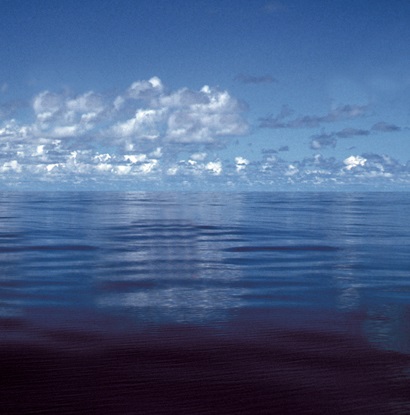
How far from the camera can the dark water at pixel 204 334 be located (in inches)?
296

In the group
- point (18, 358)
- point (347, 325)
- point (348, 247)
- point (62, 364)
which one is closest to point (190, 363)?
point (62, 364)

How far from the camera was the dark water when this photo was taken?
7.52 metres

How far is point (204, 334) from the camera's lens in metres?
10.7

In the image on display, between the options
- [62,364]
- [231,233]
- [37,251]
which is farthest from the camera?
[231,233]

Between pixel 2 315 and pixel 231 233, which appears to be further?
pixel 231 233

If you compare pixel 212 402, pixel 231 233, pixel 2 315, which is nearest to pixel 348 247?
pixel 231 233

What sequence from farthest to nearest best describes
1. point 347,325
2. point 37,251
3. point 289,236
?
point 289,236 < point 37,251 < point 347,325

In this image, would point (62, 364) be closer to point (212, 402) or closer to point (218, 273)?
point (212, 402)

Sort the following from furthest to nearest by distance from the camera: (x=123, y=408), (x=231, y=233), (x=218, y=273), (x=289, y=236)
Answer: (x=231, y=233), (x=289, y=236), (x=218, y=273), (x=123, y=408)

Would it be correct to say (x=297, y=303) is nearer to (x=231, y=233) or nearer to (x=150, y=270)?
(x=150, y=270)

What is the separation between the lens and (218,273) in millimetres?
18625

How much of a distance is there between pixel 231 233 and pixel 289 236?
4141 mm

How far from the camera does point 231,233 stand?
34000 millimetres

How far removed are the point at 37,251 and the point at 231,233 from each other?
44.9 feet
